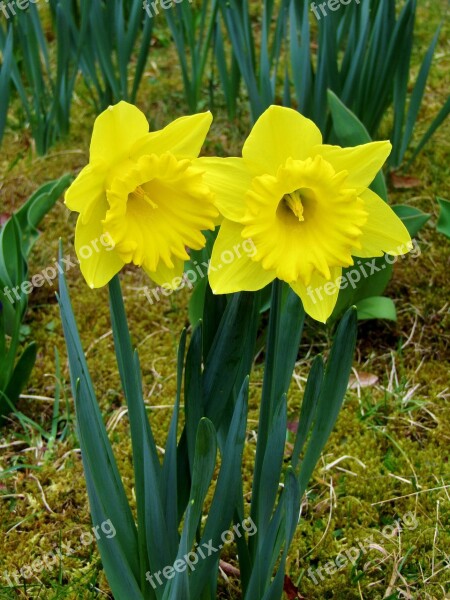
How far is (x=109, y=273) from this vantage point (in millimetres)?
916

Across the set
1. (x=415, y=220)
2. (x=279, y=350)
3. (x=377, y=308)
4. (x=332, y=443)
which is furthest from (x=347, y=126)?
(x=279, y=350)

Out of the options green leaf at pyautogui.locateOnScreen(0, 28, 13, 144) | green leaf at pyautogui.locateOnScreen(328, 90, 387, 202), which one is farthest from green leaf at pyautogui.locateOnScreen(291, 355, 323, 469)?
green leaf at pyautogui.locateOnScreen(0, 28, 13, 144)

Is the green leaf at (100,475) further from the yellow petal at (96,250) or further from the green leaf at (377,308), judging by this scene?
the green leaf at (377,308)

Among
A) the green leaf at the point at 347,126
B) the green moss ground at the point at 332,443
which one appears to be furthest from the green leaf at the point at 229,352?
the green leaf at the point at 347,126

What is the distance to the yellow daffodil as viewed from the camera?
33.9 inches

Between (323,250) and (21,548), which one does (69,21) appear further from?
(323,250)

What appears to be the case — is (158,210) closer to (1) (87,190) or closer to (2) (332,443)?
(1) (87,190)

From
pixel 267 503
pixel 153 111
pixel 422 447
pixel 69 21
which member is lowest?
pixel 422 447

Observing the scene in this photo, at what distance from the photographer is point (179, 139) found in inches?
35.4

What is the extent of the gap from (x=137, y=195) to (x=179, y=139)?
0.08 meters

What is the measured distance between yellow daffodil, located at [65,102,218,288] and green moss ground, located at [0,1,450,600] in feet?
2.69

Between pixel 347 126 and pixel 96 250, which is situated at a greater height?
pixel 96 250

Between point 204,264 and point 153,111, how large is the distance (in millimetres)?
1406

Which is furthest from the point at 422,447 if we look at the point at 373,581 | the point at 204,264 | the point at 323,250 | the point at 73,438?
the point at 323,250
